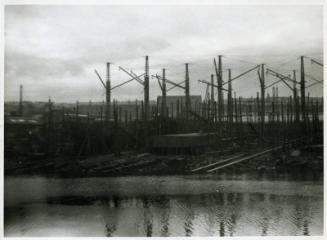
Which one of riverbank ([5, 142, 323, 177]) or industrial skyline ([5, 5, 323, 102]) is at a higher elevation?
industrial skyline ([5, 5, 323, 102])

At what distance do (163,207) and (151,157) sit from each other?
3866 millimetres

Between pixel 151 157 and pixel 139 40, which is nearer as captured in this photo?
pixel 139 40

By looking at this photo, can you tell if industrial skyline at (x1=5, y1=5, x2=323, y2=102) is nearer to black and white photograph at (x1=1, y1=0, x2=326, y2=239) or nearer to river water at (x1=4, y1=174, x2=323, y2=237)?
black and white photograph at (x1=1, y1=0, x2=326, y2=239)

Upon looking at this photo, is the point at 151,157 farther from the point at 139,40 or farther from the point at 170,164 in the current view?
the point at 139,40

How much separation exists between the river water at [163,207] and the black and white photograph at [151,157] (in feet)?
0.08

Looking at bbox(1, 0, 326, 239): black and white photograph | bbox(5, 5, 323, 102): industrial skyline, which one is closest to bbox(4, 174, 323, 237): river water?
bbox(1, 0, 326, 239): black and white photograph

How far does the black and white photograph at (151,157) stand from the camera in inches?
299

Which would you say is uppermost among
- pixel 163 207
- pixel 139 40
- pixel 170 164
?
pixel 139 40

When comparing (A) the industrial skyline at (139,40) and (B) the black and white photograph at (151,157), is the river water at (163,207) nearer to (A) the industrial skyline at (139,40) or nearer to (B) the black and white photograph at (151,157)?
(B) the black and white photograph at (151,157)

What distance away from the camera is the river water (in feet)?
23.8

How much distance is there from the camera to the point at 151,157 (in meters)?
11.9

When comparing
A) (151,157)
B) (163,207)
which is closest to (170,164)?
(151,157)

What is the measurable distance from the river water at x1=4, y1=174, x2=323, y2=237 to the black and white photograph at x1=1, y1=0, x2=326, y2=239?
0.02 metres

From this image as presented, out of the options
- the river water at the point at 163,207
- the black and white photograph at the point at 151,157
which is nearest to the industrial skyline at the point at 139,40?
the black and white photograph at the point at 151,157
